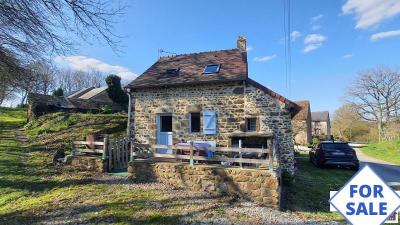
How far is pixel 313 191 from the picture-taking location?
1018cm

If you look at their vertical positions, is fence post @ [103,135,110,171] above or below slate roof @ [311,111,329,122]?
below

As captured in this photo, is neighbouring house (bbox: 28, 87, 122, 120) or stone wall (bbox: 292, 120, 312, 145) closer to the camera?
neighbouring house (bbox: 28, 87, 122, 120)

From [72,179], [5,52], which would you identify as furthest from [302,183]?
[5,52]

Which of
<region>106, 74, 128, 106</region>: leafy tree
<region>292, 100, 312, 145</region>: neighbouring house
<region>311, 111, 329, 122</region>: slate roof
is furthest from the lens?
<region>311, 111, 329, 122</region>: slate roof

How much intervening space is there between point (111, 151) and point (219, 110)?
4905mm

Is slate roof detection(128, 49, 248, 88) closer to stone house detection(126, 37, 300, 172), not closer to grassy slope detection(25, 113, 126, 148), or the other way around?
stone house detection(126, 37, 300, 172)

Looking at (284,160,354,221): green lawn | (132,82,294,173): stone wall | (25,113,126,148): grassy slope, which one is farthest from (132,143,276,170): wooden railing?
(25,113,126,148): grassy slope

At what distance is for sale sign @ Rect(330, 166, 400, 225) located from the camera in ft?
10.4

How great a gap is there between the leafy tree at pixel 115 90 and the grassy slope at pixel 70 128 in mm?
9850

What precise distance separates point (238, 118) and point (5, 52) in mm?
8663

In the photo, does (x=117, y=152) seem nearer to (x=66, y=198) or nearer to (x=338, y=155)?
(x=66, y=198)

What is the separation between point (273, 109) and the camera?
12617mm

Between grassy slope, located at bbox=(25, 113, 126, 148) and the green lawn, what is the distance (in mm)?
12420

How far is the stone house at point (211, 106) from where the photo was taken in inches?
498
